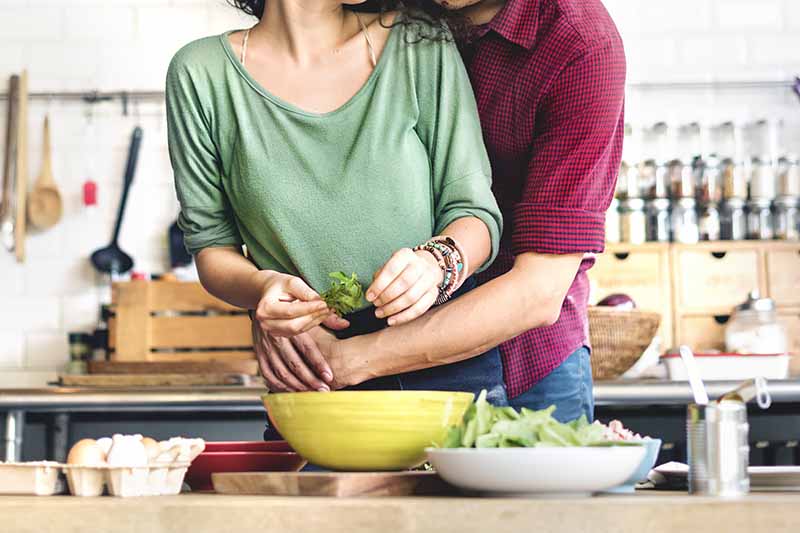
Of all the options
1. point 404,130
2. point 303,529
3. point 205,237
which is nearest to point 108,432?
point 205,237

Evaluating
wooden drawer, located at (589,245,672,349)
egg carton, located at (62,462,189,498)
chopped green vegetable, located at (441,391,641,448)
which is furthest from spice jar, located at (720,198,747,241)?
egg carton, located at (62,462,189,498)

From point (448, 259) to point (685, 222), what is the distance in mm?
2721

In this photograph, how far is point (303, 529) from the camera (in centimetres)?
87

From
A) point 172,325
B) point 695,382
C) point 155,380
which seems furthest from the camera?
point 172,325

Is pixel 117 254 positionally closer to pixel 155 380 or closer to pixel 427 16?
pixel 155 380

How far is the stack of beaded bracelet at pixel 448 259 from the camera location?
1.32m

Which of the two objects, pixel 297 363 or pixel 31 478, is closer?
pixel 31 478

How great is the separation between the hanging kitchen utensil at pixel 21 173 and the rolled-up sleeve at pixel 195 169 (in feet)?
8.89

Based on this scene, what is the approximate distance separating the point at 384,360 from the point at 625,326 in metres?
1.57

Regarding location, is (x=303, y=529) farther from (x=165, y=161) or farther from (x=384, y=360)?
(x=165, y=161)

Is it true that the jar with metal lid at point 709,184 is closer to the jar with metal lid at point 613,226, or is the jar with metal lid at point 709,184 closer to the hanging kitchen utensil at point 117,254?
the jar with metal lid at point 613,226

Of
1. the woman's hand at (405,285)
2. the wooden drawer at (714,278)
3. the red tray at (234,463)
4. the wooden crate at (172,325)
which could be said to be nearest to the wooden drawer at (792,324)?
the wooden drawer at (714,278)

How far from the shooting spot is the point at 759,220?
12.9ft

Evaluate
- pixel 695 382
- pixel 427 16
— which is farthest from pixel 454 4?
pixel 695 382
